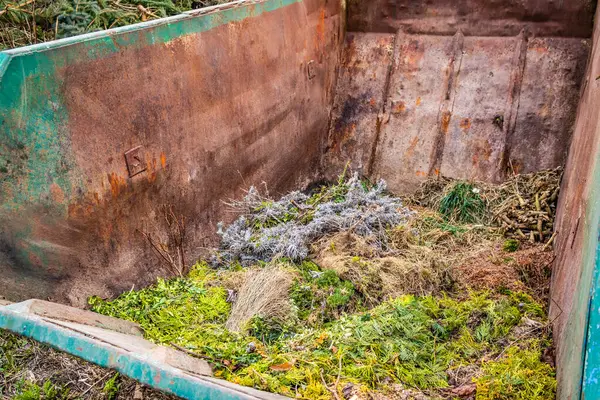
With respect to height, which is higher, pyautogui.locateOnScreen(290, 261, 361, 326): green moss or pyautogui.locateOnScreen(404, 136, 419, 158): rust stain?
pyautogui.locateOnScreen(404, 136, 419, 158): rust stain

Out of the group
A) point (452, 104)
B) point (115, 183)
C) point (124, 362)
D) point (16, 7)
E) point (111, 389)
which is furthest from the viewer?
point (452, 104)

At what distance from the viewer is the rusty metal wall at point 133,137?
2639mm

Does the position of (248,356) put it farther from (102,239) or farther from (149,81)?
(149,81)

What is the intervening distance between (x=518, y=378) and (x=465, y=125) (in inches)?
117

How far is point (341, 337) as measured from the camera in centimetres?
284

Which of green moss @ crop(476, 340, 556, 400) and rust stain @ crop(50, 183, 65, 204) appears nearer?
green moss @ crop(476, 340, 556, 400)

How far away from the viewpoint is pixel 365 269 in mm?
3547

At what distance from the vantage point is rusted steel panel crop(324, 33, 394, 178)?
5.30 m

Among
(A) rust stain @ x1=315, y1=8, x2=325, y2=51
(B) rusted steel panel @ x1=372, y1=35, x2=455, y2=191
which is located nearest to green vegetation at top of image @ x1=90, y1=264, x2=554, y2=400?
(B) rusted steel panel @ x1=372, y1=35, x2=455, y2=191

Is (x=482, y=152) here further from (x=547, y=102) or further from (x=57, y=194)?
(x=57, y=194)

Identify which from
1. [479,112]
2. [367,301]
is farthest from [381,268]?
[479,112]

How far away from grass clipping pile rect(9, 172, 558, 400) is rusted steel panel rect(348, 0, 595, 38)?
1.41 metres

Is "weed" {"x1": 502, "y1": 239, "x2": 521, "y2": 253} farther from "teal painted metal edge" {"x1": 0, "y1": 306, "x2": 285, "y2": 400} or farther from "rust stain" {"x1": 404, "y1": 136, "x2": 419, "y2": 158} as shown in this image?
"teal painted metal edge" {"x1": 0, "y1": 306, "x2": 285, "y2": 400}

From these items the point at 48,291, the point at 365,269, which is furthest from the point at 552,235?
the point at 48,291
